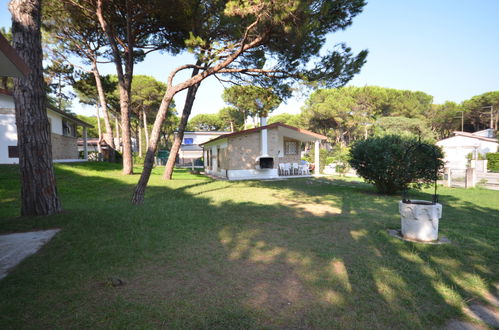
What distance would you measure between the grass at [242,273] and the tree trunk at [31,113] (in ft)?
2.27

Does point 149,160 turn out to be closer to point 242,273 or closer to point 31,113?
point 31,113

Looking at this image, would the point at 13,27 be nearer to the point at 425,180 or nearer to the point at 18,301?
the point at 18,301

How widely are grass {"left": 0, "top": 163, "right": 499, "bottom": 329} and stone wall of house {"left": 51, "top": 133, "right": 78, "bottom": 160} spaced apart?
14095 mm

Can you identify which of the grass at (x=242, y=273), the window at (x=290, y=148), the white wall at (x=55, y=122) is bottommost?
the grass at (x=242, y=273)

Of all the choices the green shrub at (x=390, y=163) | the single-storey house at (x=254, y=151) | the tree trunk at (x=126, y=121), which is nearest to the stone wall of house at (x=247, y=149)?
the single-storey house at (x=254, y=151)

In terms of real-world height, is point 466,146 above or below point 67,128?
below

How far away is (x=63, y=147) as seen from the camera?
19.1 m

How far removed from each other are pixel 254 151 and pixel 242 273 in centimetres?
1498

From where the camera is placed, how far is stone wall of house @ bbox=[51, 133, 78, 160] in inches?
694

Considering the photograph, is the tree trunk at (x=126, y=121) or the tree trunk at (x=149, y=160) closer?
the tree trunk at (x=149, y=160)

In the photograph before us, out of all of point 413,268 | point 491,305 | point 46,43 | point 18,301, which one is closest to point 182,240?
point 18,301

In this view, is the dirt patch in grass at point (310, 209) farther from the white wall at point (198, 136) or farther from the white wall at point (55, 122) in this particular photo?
the white wall at point (198, 136)

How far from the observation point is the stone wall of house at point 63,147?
694 inches

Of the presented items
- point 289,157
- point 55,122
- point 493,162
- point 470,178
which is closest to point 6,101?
point 55,122
